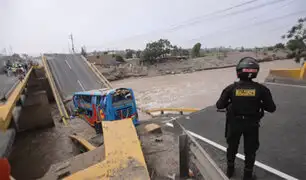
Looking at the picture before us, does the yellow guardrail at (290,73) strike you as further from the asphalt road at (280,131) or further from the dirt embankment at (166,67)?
the dirt embankment at (166,67)

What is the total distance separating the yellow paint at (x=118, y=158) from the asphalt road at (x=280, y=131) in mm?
1715

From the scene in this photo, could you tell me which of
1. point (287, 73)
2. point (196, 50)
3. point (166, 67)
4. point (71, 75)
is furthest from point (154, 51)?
point (287, 73)

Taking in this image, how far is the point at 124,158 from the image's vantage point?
344cm

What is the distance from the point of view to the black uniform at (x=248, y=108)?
2.70 m

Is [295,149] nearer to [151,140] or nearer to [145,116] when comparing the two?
[151,140]

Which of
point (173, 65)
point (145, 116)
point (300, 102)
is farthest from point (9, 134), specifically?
point (173, 65)

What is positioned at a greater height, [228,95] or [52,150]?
[228,95]

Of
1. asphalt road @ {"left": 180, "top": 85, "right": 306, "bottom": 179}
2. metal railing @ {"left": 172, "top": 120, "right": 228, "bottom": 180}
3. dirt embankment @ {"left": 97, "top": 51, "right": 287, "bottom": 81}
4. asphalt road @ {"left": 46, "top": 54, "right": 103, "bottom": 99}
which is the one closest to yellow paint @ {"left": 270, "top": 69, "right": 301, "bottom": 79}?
asphalt road @ {"left": 180, "top": 85, "right": 306, "bottom": 179}

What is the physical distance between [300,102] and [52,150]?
472 inches

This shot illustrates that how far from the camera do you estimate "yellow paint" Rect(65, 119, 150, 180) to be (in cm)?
302

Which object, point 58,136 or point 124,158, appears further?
point 58,136

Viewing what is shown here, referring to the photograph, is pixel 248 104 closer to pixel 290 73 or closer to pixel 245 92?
pixel 245 92

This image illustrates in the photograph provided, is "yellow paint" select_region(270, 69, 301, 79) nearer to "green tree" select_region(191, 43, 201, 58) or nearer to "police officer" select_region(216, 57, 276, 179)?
"police officer" select_region(216, 57, 276, 179)

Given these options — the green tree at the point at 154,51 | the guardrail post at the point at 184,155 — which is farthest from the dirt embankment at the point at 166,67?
the guardrail post at the point at 184,155
